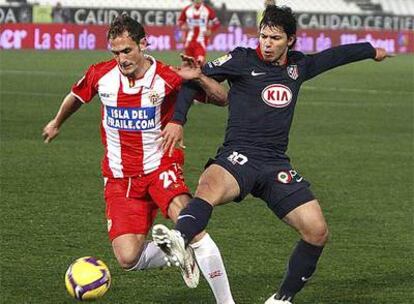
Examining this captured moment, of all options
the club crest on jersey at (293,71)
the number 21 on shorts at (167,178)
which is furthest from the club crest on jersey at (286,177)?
the number 21 on shorts at (167,178)

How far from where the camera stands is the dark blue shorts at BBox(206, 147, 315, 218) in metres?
7.34

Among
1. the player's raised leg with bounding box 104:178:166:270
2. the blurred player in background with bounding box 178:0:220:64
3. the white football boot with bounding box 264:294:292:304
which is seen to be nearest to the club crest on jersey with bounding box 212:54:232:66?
Answer: the player's raised leg with bounding box 104:178:166:270

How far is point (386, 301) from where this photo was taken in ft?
26.4

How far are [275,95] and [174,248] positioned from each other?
143 cm

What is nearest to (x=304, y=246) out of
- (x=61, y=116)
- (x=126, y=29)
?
(x=126, y=29)

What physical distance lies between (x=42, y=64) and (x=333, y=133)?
17.1m

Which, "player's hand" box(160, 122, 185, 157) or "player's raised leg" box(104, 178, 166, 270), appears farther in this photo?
"player's raised leg" box(104, 178, 166, 270)

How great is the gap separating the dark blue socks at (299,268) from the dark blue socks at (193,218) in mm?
735

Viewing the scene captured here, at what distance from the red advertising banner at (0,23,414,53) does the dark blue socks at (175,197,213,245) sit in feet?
119

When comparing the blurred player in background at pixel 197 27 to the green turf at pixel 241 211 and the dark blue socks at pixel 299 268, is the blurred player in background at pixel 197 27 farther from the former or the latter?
the dark blue socks at pixel 299 268

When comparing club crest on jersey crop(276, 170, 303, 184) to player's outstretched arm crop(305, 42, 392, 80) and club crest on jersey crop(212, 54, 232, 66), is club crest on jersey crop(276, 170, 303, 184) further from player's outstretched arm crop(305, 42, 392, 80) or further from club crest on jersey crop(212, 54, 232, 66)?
club crest on jersey crop(212, 54, 232, 66)

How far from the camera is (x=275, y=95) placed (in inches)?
297

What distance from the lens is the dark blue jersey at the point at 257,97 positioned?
7.52m

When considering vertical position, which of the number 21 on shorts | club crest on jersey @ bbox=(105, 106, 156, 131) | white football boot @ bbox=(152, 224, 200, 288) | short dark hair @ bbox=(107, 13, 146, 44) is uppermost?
short dark hair @ bbox=(107, 13, 146, 44)
